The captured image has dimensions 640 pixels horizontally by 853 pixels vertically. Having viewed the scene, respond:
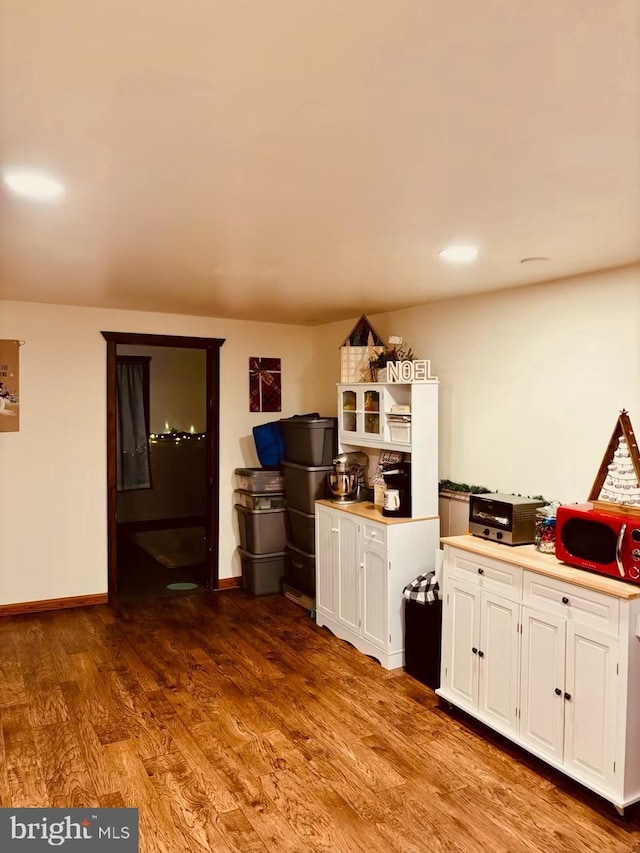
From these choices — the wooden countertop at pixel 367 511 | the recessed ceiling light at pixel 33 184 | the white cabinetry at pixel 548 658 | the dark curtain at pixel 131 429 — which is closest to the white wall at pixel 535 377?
the wooden countertop at pixel 367 511

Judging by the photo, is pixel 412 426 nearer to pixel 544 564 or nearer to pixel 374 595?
pixel 374 595

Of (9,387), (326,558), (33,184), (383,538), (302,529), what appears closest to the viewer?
(33,184)

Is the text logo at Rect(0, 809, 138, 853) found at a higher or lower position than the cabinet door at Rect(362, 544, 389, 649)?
lower

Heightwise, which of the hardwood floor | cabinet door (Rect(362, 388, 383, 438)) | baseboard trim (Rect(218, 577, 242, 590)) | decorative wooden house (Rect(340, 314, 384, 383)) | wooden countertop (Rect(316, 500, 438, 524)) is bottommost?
the hardwood floor

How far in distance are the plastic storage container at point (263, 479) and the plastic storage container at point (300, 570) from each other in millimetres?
526

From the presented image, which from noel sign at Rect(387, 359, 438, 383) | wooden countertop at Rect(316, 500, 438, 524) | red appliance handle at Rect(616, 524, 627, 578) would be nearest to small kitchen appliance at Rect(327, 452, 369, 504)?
wooden countertop at Rect(316, 500, 438, 524)

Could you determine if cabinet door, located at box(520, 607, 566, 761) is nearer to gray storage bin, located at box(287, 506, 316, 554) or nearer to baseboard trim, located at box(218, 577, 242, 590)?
gray storage bin, located at box(287, 506, 316, 554)

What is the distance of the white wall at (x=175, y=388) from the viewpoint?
26.5 ft

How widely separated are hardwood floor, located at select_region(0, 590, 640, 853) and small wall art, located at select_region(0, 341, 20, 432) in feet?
5.19

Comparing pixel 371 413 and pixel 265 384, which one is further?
pixel 265 384

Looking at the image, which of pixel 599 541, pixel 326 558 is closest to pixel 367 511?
pixel 326 558

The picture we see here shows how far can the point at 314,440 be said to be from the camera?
195 inches

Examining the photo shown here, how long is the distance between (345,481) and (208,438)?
151 cm

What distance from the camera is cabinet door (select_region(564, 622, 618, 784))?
99.4 inches
